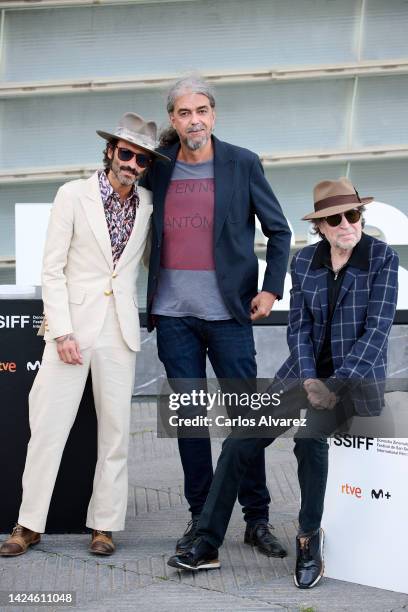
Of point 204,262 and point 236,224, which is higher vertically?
point 236,224

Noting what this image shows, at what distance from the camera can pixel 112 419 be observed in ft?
17.5

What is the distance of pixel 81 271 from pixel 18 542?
52.5 inches

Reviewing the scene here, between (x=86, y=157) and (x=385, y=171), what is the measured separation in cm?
241

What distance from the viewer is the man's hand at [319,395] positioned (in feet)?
16.0

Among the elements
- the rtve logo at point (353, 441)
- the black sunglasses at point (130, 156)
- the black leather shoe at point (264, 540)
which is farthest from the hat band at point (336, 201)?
the black leather shoe at point (264, 540)

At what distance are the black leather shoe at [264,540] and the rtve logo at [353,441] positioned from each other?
2.26 ft

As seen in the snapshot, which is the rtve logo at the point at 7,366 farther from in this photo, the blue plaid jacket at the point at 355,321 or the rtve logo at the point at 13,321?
the blue plaid jacket at the point at 355,321

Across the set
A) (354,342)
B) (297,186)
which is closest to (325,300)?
(354,342)

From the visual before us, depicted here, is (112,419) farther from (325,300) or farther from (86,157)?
(86,157)

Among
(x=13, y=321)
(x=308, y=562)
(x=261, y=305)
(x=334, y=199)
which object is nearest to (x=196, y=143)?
(x=334, y=199)

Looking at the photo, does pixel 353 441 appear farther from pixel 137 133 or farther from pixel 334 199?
pixel 137 133

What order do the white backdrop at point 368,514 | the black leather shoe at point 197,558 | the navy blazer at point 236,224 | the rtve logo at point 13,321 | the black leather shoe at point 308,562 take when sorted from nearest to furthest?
the white backdrop at point 368,514 → the black leather shoe at point 308,562 → the black leather shoe at point 197,558 → the navy blazer at point 236,224 → the rtve logo at point 13,321

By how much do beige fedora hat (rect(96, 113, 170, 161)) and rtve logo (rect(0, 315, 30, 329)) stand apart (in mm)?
987

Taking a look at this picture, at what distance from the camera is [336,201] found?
16.3 ft
